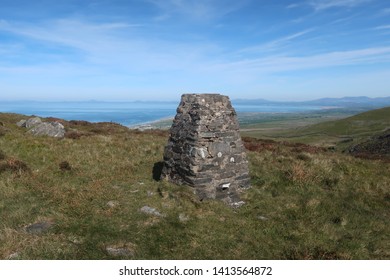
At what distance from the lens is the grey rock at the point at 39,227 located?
9.02m

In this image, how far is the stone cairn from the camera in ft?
38.3

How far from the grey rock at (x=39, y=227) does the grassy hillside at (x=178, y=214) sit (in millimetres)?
64

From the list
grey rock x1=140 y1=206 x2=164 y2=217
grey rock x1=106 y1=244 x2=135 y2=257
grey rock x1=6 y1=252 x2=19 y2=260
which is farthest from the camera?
grey rock x1=140 y1=206 x2=164 y2=217

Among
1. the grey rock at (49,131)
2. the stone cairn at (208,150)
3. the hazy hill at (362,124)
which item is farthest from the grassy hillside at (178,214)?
the hazy hill at (362,124)

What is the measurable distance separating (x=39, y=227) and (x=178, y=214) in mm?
4170

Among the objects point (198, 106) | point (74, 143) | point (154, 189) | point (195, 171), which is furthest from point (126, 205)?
point (74, 143)

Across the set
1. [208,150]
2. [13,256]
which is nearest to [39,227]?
[13,256]

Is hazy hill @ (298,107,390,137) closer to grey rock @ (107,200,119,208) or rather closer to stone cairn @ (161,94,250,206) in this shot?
stone cairn @ (161,94,250,206)

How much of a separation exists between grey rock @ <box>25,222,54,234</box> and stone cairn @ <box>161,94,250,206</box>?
485 cm

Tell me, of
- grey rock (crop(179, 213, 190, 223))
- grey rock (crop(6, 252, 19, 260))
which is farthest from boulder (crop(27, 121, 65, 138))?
grey rock (crop(6, 252, 19, 260))

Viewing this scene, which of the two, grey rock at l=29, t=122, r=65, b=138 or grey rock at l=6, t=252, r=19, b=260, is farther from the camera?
grey rock at l=29, t=122, r=65, b=138

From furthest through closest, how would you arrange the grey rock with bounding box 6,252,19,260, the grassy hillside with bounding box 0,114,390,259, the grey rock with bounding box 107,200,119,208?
the grey rock with bounding box 107,200,119,208 < the grassy hillside with bounding box 0,114,390,259 < the grey rock with bounding box 6,252,19,260

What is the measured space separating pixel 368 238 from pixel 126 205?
779 centimetres

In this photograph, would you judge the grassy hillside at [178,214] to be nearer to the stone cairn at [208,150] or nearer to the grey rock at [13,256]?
the grey rock at [13,256]
